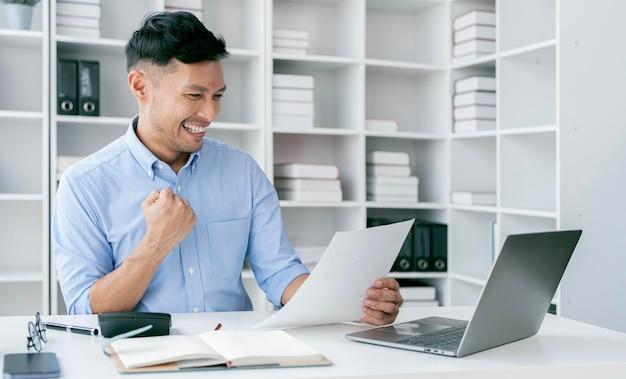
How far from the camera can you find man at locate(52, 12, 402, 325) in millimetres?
1844

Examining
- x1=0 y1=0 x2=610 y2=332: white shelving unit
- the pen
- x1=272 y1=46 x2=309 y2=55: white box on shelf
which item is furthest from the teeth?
x1=272 y1=46 x2=309 y2=55: white box on shelf

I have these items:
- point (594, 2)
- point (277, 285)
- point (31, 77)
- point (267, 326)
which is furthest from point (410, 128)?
point (267, 326)

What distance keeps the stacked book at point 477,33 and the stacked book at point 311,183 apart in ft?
2.82

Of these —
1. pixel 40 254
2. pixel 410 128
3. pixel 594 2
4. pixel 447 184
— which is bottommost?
pixel 40 254

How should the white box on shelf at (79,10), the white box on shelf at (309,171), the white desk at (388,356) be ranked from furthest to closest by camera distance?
1. the white box on shelf at (309,171)
2. the white box on shelf at (79,10)
3. the white desk at (388,356)

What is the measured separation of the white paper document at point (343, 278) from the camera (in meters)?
1.52

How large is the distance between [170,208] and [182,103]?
1.25 ft

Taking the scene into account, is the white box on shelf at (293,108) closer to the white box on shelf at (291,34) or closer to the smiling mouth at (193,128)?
the white box on shelf at (291,34)

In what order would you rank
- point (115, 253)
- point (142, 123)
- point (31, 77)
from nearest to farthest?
point (115, 253) < point (142, 123) < point (31, 77)

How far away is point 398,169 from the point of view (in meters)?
3.81

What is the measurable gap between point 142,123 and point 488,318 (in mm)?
1179

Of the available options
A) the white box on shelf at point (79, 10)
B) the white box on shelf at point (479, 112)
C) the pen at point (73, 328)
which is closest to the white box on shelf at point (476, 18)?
the white box on shelf at point (479, 112)

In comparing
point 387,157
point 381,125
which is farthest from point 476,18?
point 387,157

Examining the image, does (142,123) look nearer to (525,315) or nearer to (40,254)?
(525,315)
